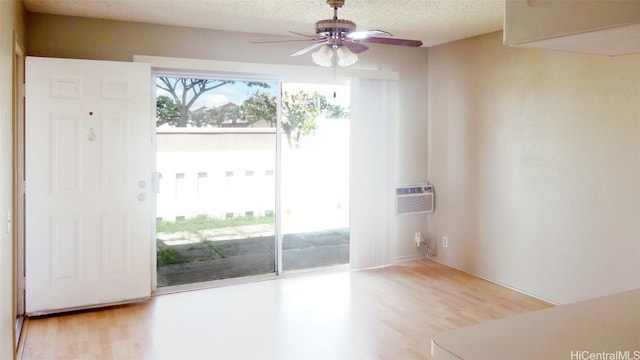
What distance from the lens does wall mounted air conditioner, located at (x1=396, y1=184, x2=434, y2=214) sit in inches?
225

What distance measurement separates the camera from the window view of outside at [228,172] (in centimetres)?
479

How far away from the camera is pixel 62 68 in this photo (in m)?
4.02

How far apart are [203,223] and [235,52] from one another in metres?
1.71

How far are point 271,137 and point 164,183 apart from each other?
1.16m

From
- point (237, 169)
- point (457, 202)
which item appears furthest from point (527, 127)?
point (237, 169)

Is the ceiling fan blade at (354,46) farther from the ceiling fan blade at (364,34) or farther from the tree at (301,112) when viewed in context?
the tree at (301,112)

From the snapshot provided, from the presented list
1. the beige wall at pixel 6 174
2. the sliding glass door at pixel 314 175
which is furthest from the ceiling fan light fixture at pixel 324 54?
the beige wall at pixel 6 174

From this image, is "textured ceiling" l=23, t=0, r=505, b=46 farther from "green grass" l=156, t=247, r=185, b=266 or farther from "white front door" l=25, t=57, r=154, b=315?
"green grass" l=156, t=247, r=185, b=266

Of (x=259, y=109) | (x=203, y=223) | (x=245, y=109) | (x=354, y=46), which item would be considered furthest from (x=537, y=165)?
(x=203, y=223)

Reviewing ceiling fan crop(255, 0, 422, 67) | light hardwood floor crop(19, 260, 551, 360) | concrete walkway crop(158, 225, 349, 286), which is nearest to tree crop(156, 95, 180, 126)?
concrete walkway crop(158, 225, 349, 286)

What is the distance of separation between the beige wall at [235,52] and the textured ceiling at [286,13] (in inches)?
4.4

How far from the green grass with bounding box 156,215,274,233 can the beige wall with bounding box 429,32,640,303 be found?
2109 mm

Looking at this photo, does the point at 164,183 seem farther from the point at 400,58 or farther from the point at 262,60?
the point at 400,58

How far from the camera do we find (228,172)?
5.04 m
